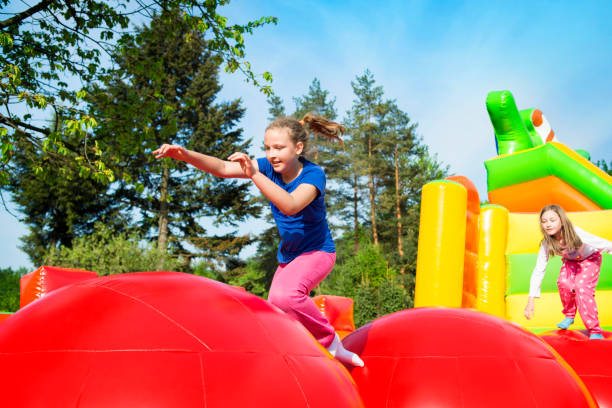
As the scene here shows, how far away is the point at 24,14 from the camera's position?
29.3ft

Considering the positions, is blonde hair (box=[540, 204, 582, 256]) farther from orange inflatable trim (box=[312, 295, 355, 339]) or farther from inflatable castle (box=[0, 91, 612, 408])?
orange inflatable trim (box=[312, 295, 355, 339])

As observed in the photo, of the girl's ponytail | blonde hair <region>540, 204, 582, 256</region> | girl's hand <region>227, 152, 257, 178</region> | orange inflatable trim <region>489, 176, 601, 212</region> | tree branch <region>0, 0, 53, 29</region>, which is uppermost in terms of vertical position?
tree branch <region>0, 0, 53, 29</region>

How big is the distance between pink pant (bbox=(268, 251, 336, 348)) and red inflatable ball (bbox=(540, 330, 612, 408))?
84.0 inches

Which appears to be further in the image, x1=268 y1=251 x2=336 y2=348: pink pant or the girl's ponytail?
the girl's ponytail

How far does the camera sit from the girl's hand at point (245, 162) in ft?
7.88

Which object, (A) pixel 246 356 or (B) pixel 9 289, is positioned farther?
(B) pixel 9 289

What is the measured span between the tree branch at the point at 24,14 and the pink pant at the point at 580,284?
366 inches

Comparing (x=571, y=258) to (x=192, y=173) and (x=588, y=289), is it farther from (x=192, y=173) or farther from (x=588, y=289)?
(x=192, y=173)

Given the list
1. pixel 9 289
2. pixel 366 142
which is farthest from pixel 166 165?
pixel 366 142

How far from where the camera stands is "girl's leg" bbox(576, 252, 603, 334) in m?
5.07

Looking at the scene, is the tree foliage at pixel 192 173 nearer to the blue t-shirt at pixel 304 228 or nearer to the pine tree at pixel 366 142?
the pine tree at pixel 366 142

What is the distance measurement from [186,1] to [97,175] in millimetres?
3734

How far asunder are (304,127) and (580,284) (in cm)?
380

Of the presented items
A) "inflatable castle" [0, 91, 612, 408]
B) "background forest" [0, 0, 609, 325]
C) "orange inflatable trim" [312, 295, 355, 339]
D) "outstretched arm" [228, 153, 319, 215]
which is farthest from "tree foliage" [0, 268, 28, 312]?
"outstretched arm" [228, 153, 319, 215]
